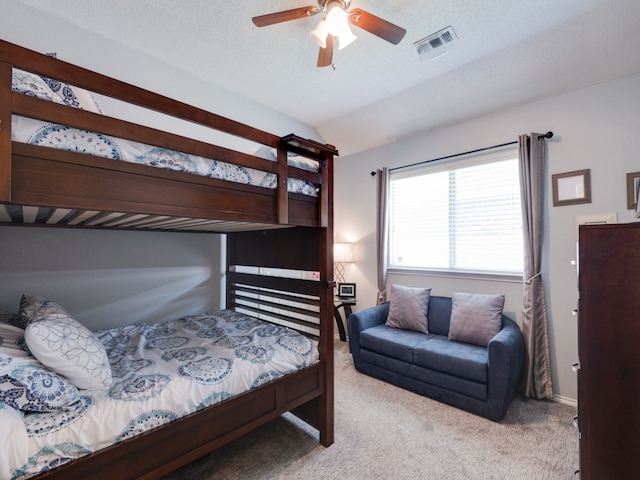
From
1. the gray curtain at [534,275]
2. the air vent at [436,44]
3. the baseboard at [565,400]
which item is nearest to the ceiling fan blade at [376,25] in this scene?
the air vent at [436,44]

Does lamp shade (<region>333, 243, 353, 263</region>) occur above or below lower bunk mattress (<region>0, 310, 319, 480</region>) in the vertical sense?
above

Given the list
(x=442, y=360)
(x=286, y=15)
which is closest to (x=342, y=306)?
(x=442, y=360)

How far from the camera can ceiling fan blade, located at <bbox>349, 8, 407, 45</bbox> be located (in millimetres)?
1669

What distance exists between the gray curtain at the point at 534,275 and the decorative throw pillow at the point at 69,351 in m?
3.06

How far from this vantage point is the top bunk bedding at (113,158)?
0.96 metres

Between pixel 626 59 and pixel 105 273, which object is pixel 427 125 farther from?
pixel 105 273

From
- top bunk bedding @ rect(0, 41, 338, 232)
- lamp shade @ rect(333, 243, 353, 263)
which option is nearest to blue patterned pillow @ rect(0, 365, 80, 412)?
top bunk bedding @ rect(0, 41, 338, 232)

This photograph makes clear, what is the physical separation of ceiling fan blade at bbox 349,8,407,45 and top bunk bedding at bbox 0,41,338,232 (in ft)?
2.59

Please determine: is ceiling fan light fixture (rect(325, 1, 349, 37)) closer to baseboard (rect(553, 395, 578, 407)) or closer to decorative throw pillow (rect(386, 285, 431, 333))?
decorative throw pillow (rect(386, 285, 431, 333))

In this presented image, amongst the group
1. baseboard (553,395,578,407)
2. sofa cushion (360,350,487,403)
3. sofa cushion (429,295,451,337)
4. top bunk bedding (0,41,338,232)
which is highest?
top bunk bedding (0,41,338,232)

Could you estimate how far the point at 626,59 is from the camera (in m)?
2.17

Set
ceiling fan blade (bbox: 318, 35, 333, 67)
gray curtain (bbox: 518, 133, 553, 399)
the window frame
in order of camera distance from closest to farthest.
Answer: ceiling fan blade (bbox: 318, 35, 333, 67) < gray curtain (bbox: 518, 133, 553, 399) < the window frame

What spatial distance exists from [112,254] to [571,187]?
3.92 metres

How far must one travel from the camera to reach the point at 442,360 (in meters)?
2.40
